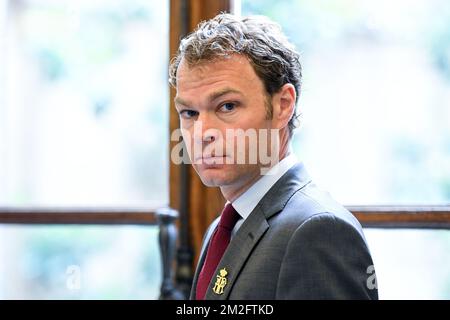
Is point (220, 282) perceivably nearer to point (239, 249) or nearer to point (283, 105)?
point (239, 249)

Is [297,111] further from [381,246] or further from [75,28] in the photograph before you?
[75,28]

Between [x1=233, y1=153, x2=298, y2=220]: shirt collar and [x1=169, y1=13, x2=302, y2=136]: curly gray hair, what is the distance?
0.12 metres

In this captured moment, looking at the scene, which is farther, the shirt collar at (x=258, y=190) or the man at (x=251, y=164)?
the shirt collar at (x=258, y=190)

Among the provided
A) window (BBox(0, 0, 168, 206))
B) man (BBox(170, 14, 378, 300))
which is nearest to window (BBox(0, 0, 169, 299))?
window (BBox(0, 0, 168, 206))

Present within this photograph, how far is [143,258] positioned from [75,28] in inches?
39.1

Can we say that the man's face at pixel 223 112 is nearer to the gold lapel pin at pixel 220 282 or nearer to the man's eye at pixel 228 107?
the man's eye at pixel 228 107

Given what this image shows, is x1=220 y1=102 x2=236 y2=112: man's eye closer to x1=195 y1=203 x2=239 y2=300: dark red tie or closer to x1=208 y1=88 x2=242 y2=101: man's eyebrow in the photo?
x1=208 y1=88 x2=242 y2=101: man's eyebrow

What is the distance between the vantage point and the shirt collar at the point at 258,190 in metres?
1.41

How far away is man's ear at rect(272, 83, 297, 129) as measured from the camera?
4.66ft

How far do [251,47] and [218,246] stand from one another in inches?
16.8

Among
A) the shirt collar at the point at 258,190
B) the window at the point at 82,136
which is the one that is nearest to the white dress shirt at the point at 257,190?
the shirt collar at the point at 258,190

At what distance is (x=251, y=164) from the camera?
138 cm
